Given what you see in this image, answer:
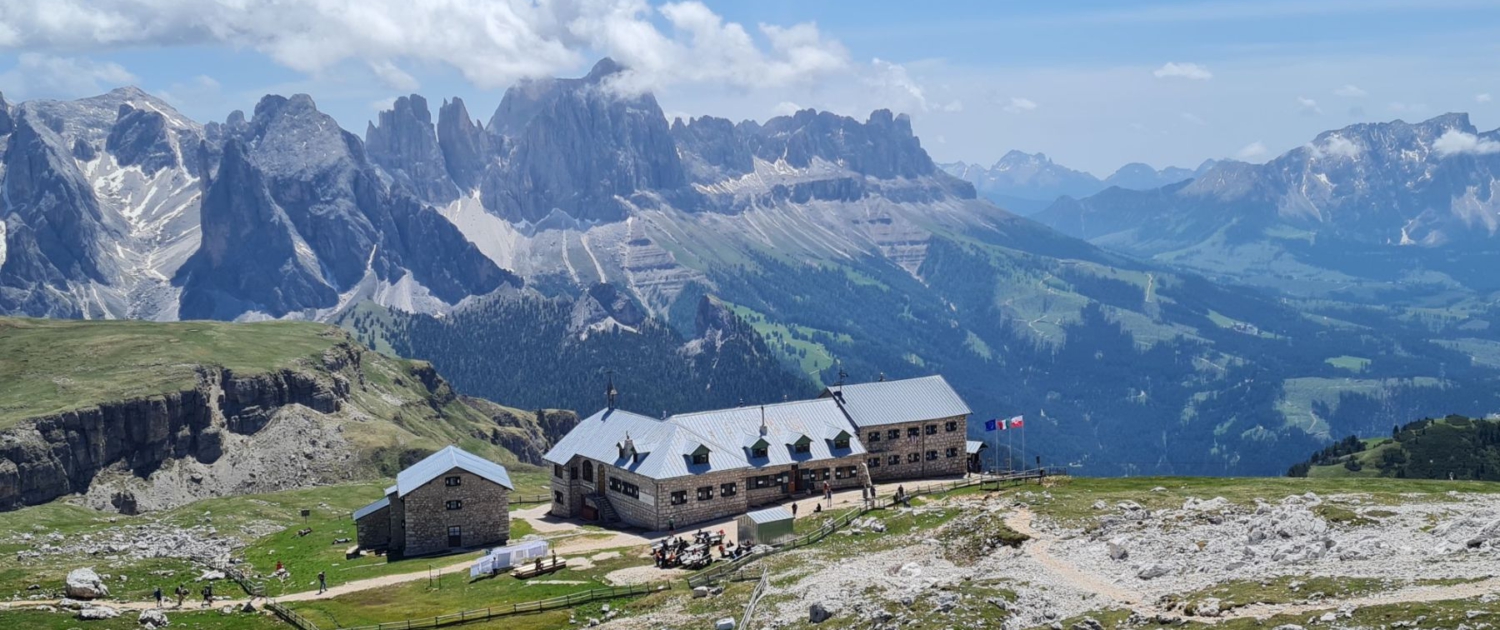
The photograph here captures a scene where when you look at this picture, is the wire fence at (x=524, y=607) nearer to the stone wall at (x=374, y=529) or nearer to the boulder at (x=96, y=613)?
the boulder at (x=96, y=613)

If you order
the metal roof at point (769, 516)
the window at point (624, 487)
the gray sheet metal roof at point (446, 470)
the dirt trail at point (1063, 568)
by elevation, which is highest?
the gray sheet metal roof at point (446, 470)

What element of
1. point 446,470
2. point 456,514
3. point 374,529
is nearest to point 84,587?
point 374,529

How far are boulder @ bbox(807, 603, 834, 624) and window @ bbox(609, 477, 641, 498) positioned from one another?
155ft

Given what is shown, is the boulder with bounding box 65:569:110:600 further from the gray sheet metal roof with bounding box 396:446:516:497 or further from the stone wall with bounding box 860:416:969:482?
the stone wall with bounding box 860:416:969:482

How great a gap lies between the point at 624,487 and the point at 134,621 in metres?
48.1

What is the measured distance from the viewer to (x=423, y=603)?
4040 inches

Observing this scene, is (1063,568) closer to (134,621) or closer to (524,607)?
(524,607)

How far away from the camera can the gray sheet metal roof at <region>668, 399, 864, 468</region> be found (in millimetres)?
132125

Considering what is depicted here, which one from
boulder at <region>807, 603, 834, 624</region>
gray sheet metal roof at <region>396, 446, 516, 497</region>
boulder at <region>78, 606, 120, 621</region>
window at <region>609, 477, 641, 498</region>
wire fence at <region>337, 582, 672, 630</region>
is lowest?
wire fence at <region>337, 582, 672, 630</region>

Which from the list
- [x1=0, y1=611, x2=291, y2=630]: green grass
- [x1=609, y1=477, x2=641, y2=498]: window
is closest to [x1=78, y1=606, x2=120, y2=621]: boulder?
[x1=0, y1=611, x2=291, y2=630]: green grass

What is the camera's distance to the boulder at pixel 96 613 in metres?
94.3

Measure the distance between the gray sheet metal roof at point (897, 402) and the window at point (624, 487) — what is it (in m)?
24.7

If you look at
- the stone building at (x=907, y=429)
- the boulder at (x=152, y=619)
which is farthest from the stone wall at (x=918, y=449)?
the boulder at (x=152, y=619)

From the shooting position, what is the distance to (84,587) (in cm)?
10275
